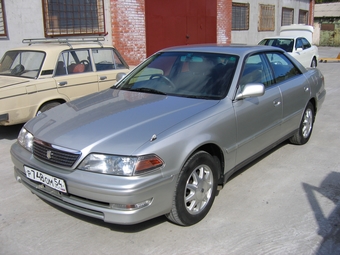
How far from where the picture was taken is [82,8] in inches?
421

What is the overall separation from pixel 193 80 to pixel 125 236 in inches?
73.4

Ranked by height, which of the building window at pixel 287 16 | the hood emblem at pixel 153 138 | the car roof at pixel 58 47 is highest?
the building window at pixel 287 16

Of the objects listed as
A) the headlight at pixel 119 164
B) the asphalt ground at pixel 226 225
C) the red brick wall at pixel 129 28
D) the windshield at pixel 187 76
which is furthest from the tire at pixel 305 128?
the red brick wall at pixel 129 28

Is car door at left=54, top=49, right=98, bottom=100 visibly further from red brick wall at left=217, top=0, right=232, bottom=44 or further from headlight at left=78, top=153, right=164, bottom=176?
red brick wall at left=217, top=0, right=232, bottom=44

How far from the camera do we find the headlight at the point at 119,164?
2.99 metres

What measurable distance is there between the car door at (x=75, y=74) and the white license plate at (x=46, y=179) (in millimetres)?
3288

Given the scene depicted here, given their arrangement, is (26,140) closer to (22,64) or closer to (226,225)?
(226,225)

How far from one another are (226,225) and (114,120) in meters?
1.41

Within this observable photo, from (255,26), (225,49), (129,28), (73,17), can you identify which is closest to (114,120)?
(225,49)

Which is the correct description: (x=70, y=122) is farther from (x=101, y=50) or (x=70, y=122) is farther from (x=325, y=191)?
(x=101, y=50)

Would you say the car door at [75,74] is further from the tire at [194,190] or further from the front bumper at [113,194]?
the tire at [194,190]

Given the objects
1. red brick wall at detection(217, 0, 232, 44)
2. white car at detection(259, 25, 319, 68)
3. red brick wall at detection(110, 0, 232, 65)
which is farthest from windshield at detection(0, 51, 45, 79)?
red brick wall at detection(217, 0, 232, 44)

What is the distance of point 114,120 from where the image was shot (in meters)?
3.51

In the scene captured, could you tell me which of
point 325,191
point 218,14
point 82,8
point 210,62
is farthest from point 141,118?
point 218,14
